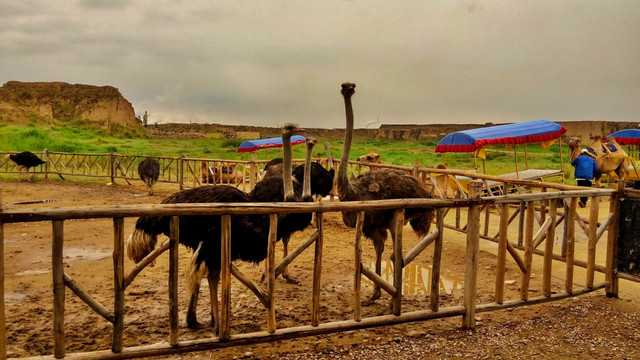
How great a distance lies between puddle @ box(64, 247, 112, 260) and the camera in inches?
267

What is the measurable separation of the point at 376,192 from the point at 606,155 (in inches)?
350

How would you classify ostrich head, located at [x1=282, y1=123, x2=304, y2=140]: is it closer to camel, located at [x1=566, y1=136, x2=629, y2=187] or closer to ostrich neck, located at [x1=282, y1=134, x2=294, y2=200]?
ostrich neck, located at [x1=282, y1=134, x2=294, y2=200]

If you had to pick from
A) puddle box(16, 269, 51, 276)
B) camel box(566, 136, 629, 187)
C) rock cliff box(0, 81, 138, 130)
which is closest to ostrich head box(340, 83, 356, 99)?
puddle box(16, 269, 51, 276)

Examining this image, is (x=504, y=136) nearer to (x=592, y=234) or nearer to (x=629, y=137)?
(x=592, y=234)

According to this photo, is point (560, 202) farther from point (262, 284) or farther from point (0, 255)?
point (0, 255)

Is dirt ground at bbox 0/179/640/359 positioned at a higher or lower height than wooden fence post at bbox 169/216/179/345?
lower

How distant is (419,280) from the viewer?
5.91m

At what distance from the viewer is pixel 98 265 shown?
6387 mm

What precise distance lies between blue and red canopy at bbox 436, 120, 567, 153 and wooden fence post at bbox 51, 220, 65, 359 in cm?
933

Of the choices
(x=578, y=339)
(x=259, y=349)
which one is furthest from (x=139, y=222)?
(x=578, y=339)

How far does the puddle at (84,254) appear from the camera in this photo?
678 centimetres

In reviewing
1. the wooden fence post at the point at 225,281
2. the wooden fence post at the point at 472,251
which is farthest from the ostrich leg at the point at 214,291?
the wooden fence post at the point at 472,251

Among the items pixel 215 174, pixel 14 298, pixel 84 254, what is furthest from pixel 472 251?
pixel 215 174

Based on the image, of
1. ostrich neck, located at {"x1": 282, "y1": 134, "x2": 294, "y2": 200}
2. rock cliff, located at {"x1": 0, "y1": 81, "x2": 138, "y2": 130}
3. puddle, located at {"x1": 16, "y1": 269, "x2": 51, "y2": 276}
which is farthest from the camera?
rock cliff, located at {"x1": 0, "y1": 81, "x2": 138, "y2": 130}
